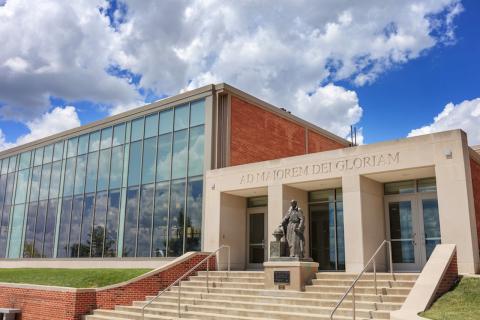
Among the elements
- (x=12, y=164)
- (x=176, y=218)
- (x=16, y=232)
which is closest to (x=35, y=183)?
(x=16, y=232)

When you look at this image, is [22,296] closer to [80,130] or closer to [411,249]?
[80,130]

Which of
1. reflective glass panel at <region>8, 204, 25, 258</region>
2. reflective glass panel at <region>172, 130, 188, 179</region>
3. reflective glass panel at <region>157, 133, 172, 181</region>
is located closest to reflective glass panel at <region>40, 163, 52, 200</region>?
reflective glass panel at <region>8, 204, 25, 258</region>

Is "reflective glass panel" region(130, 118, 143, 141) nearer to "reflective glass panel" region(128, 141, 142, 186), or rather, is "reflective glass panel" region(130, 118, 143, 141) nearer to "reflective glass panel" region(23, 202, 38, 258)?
"reflective glass panel" region(128, 141, 142, 186)

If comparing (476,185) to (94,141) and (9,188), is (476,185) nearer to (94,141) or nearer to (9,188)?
(94,141)

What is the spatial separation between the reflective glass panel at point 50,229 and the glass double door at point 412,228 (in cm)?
1761

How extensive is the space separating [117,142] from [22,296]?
872 centimetres

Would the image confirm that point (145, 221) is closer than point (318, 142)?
Yes

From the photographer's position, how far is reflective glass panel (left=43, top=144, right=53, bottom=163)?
91.2 feet

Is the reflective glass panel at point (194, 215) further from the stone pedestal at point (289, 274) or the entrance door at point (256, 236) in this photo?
the stone pedestal at point (289, 274)

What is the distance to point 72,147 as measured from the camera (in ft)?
86.4

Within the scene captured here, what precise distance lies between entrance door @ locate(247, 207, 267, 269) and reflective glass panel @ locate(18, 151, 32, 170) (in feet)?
53.4

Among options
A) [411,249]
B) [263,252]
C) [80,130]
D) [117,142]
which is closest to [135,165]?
[117,142]

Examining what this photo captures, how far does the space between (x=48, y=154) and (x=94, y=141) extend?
4.56 m

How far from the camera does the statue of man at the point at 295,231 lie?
13.9m
